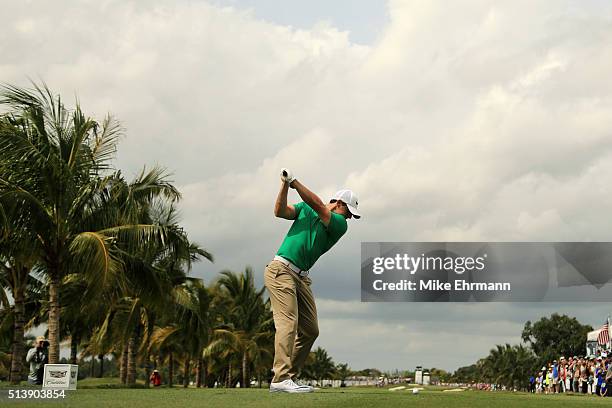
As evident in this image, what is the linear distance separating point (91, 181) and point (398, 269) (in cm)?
1896

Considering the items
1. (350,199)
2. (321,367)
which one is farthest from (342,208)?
(321,367)

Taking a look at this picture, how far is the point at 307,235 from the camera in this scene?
26.6 feet

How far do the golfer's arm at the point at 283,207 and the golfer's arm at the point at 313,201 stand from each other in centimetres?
12

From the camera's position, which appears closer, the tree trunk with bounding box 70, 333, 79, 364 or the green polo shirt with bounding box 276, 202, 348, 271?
the green polo shirt with bounding box 276, 202, 348, 271

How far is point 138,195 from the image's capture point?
937 inches

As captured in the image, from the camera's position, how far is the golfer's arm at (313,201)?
7558 millimetres

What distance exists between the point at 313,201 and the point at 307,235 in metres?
0.54

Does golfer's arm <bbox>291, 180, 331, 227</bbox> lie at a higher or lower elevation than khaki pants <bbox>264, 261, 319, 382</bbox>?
higher

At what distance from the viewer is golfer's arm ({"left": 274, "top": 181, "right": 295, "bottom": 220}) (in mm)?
7637

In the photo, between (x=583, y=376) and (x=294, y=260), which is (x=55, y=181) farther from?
(x=583, y=376)

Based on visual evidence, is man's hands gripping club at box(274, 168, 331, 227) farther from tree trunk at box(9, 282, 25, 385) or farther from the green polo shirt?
tree trunk at box(9, 282, 25, 385)

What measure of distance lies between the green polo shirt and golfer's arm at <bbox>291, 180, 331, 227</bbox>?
0.55 feet

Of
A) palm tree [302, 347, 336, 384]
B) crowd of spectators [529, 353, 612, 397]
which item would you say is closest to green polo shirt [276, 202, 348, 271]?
crowd of spectators [529, 353, 612, 397]

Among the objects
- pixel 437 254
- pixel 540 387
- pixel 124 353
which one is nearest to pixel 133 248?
pixel 437 254
